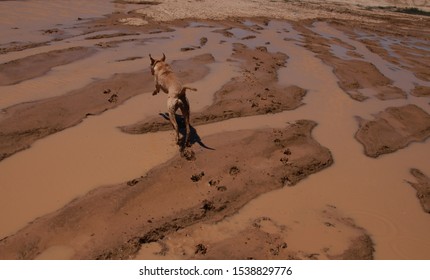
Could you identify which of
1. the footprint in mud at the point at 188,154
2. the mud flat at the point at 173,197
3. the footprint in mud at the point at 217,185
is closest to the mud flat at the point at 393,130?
the mud flat at the point at 173,197

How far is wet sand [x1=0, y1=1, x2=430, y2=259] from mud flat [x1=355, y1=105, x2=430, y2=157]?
0.05 metres

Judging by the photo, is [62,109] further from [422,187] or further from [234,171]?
[422,187]

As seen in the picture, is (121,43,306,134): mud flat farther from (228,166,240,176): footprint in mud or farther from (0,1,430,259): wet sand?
(228,166,240,176): footprint in mud

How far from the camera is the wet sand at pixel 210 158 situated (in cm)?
542

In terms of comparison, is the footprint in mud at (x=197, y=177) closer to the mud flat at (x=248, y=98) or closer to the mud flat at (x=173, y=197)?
the mud flat at (x=173, y=197)

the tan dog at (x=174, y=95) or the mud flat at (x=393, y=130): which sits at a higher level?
the tan dog at (x=174, y=95)

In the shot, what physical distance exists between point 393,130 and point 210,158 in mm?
5148

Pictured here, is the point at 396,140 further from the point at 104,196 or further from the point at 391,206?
the point at 104,196

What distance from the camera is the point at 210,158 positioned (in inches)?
289

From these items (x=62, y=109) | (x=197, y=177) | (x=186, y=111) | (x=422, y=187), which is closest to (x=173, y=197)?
(x=197, y=177)

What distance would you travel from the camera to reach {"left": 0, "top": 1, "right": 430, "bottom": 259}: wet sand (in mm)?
5422

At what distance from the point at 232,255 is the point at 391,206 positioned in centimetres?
318

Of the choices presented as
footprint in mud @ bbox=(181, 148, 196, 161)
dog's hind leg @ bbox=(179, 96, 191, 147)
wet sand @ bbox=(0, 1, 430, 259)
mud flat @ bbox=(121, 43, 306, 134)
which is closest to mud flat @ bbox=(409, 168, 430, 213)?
wet sand @ bbox=(0, 1, 430, 259)

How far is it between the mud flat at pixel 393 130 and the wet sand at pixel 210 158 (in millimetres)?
52
